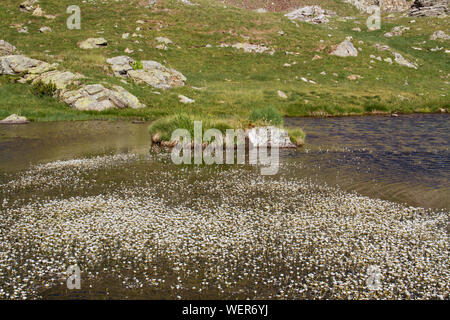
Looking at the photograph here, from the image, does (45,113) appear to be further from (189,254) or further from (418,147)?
(418,147)

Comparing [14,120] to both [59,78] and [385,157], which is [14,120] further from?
[385,157]

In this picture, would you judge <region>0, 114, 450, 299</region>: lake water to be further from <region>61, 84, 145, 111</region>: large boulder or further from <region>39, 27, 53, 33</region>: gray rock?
<region>39, 27, 53, 33</region>: gray rock

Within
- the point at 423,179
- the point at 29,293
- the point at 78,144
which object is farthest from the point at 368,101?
the point at 29,293

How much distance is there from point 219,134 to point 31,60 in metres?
39.7

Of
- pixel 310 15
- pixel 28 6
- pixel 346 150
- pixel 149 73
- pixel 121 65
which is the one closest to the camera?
pixel 346 150

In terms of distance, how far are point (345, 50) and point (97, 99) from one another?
193 feet

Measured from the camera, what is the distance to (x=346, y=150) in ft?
99.0

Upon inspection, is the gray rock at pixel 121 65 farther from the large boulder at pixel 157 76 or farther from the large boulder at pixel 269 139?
the large boulder at pixel 269 139

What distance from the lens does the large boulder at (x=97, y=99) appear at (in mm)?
45247

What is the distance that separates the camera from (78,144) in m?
32.0

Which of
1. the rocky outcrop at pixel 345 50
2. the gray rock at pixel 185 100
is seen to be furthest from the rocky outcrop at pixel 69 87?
the rocky outcrop at pixel 345 50

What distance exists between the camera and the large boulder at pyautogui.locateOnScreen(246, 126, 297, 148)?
32.0 metres

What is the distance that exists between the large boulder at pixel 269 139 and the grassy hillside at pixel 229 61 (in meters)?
3.17

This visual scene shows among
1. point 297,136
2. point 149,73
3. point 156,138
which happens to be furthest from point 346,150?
point 149,73
